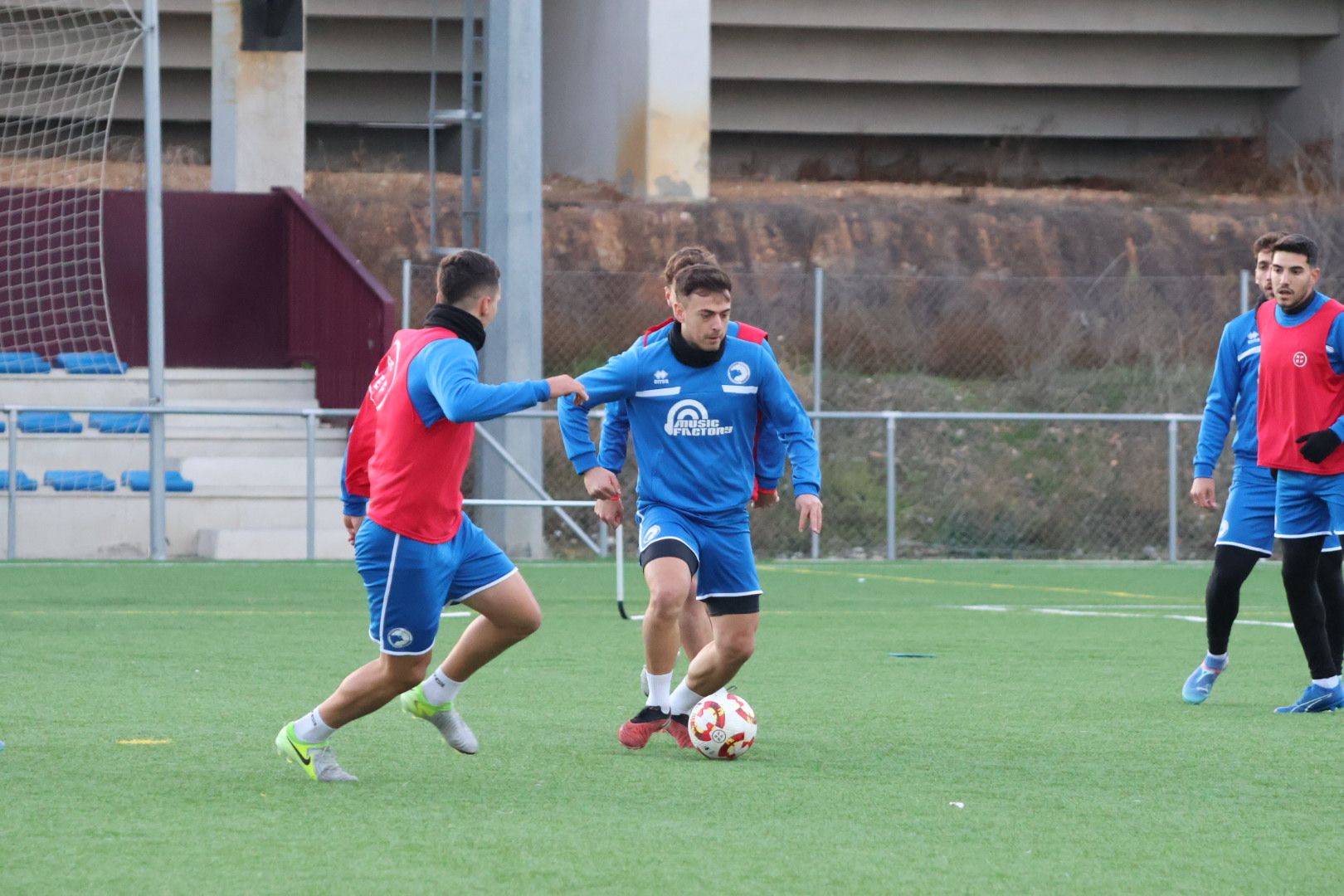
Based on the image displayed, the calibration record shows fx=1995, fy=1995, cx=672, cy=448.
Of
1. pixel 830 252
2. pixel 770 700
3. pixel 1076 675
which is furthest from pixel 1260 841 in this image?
pixel 830 252

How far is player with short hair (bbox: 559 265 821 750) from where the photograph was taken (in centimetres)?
661

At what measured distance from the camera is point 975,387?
922 inches

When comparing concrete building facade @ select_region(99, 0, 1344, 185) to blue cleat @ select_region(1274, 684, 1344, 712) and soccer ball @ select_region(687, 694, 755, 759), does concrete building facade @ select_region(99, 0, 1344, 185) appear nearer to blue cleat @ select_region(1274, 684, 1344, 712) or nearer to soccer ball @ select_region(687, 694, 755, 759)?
blue cleat @ select_region(1274, 684, 1344, 712)

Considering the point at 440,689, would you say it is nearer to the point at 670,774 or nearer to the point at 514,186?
the point at 670,774

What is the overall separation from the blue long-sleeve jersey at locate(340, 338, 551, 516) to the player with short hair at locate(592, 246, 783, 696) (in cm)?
118

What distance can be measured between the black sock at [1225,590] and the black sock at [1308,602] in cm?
14

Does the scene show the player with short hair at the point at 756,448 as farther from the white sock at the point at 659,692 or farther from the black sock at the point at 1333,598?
the black sock at the point at 1333,598

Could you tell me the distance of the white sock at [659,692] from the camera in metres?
6.77

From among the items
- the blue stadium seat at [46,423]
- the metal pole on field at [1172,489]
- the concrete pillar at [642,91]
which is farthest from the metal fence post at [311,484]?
the concrete pillar at [642,91]

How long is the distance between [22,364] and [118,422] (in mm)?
1678

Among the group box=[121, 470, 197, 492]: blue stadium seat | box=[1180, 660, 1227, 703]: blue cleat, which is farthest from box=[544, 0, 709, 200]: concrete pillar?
box=[1180, 660, 1227, 703]: blue cleat

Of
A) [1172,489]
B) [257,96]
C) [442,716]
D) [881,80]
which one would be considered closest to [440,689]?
[442,716]

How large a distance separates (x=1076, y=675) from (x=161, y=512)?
9478 millimetres

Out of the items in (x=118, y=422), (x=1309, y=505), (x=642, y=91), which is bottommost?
(x=118, y=422)
